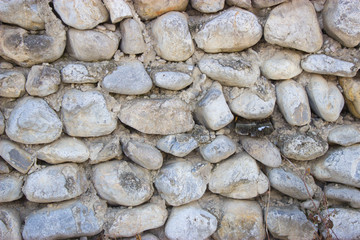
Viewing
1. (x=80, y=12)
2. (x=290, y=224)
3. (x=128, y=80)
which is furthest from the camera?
(x=290, y=224)

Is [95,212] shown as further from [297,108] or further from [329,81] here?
[329,81]

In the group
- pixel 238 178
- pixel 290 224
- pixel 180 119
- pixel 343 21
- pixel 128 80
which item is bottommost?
pixel 290 224

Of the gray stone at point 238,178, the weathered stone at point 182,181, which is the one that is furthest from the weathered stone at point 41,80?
the gray stone at point 238,178

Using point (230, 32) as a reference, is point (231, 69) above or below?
below

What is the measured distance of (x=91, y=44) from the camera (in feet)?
5.07

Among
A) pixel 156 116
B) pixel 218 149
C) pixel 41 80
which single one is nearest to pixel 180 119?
pixel 156 116

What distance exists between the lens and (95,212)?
1.63 meters

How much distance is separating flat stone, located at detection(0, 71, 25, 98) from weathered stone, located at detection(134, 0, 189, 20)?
25.7 inches

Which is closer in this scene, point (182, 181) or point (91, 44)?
point (91, 44)

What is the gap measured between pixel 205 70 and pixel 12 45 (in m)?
0.93

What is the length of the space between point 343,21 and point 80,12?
1.29 meters

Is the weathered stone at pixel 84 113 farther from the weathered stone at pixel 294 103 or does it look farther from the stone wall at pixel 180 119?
the weathered stone at pixel 294 103

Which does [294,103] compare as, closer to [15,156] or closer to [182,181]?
[182,181]

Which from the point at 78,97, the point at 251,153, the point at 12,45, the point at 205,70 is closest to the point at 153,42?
the point at 205,70
